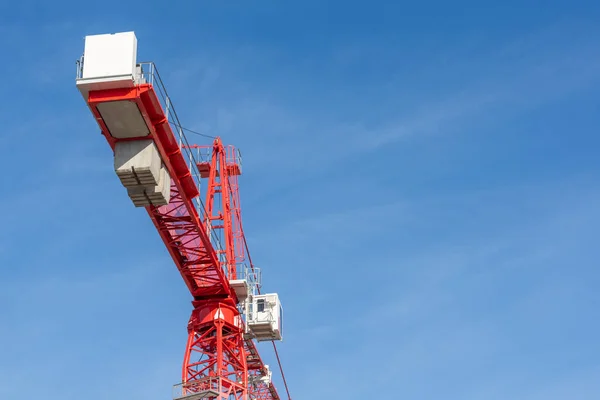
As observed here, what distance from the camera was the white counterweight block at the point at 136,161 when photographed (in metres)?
32.8

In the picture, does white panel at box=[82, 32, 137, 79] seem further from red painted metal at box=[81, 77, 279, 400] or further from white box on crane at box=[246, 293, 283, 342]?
white box on crane at box=[246, 293, 283, 342]

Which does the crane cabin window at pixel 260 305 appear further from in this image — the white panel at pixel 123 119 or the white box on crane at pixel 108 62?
the white box on crane at pixel 108 62

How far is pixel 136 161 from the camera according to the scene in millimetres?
32781

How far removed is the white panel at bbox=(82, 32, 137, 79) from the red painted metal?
2.18ft

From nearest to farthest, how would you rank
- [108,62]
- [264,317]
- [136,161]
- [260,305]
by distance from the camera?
1. [108,62]
2. [136,161]
3. [264,317]
4. [260,305]

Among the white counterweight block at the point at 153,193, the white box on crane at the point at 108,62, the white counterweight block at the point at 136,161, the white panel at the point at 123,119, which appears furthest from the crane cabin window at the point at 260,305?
the white box on crane at the point at 108,62

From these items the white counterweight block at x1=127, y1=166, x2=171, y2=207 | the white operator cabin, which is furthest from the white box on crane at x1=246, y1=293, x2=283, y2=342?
the white operator cabin

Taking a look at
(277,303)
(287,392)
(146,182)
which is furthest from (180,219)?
(287,392)

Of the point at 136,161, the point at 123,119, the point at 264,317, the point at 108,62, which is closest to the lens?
the point at 108,62

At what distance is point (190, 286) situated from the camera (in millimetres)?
44000

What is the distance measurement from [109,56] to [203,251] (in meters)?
12.3

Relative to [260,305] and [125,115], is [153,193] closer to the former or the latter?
[125,115]

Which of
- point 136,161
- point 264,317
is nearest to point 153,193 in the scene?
point 136,161

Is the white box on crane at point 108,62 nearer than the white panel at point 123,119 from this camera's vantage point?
Yes
